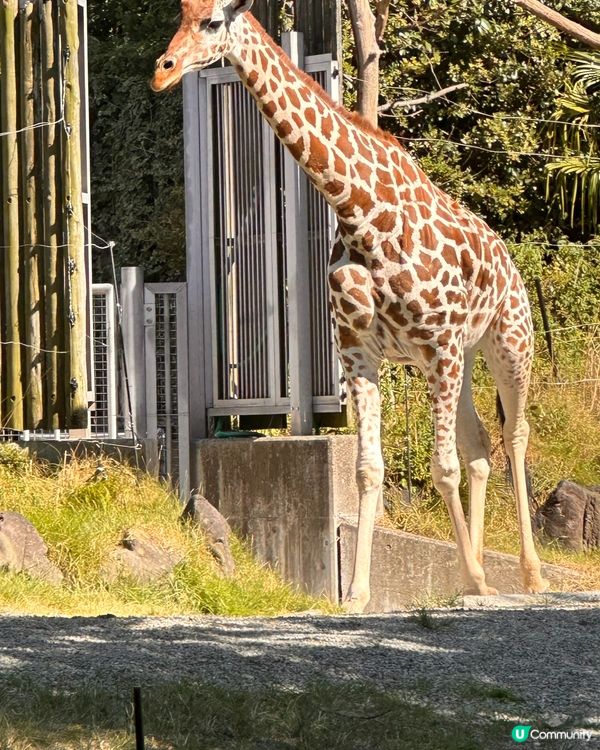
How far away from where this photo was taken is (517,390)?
10125mm

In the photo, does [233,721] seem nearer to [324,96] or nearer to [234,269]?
[324,96]

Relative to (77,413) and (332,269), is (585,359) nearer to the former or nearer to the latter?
(77,413)

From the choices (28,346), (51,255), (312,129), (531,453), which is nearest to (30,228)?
A: (51,255)

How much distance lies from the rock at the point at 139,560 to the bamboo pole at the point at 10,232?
6.43 feet

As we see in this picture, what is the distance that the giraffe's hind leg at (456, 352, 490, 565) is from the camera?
32.1 feet

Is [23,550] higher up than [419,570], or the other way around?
[23,550]

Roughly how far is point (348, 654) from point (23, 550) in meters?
4.20

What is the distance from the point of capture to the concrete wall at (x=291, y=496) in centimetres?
1116

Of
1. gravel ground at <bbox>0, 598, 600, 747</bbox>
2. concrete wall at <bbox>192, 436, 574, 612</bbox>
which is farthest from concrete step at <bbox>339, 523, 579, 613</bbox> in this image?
gravel ground at <bbox>0, 598, 600, 747</bbox>

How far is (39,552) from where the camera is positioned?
951 cm

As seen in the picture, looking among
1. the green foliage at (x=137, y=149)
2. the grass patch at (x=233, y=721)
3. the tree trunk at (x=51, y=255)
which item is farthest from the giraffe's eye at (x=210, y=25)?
the green foliage at (x=137, y=149)

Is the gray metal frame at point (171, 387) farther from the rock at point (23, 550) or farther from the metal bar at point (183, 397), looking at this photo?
the rock at point (23, 550)

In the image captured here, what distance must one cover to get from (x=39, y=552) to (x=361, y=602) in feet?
7.88

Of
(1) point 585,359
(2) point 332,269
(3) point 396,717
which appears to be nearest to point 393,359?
(2) point 332,269
